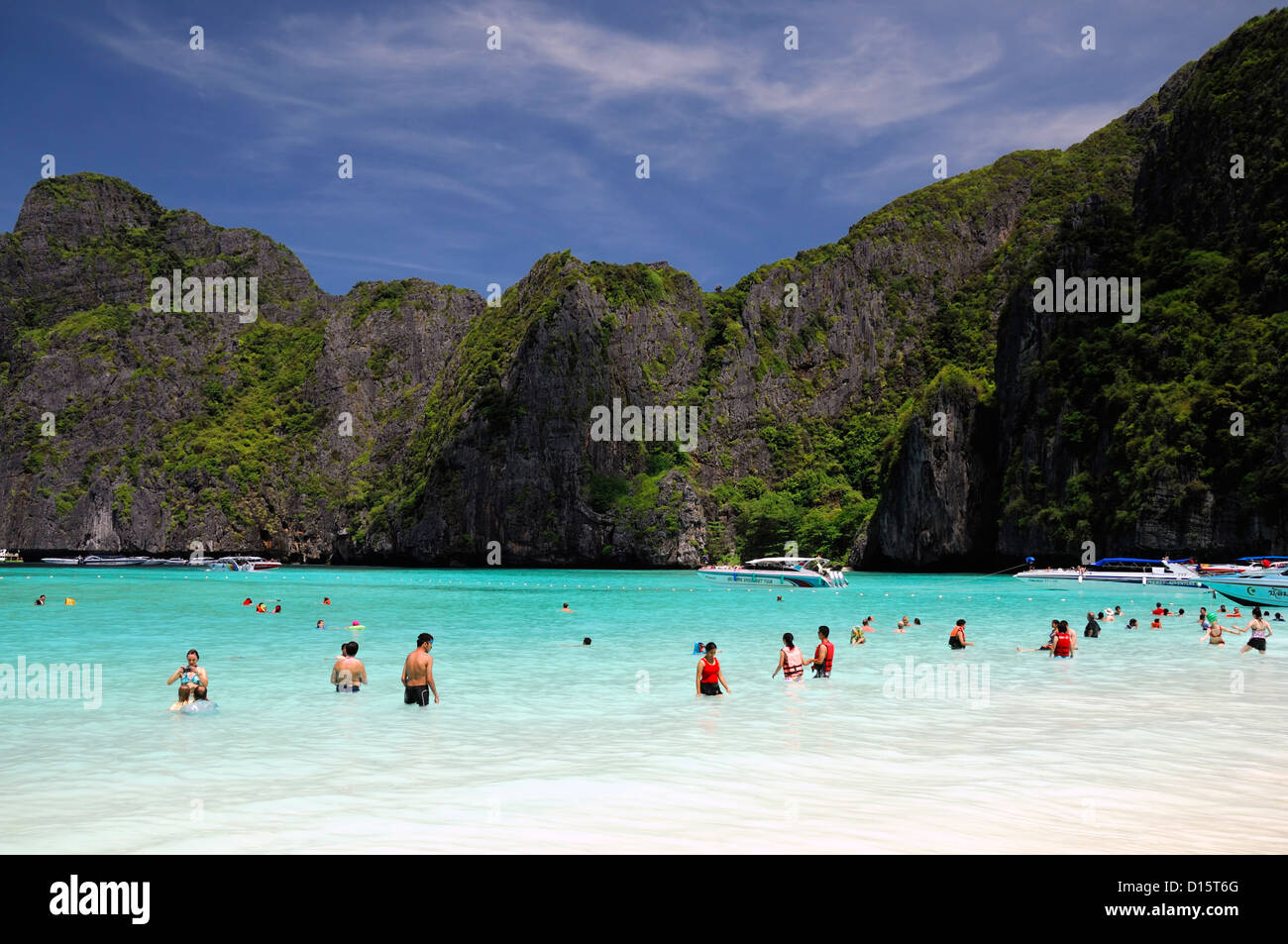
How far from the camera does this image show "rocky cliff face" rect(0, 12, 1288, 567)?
92.1m

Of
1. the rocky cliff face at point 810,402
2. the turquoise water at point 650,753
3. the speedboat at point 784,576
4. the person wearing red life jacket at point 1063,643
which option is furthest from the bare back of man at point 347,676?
the rocky cliff face at point 810,402

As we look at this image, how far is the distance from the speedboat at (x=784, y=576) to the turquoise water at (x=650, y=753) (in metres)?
41.9

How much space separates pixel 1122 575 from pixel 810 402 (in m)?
96.9

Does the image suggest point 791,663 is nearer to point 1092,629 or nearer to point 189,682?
point 189,682

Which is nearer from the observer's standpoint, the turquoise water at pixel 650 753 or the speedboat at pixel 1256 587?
the turquoise water at pixel 650 753

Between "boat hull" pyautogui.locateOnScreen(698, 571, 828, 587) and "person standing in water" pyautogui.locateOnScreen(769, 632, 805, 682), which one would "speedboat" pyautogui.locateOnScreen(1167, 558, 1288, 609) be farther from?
"person standing in water" pyautogui.locateOnScreen(769, 632, 805, 682)

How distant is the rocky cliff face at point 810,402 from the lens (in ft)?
302

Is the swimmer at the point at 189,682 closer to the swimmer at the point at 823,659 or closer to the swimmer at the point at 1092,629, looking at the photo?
the swimmer at the point at 823,659

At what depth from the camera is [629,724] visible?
1716 cm

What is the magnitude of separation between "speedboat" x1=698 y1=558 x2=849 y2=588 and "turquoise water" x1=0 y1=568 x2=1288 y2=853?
4192 centimetres

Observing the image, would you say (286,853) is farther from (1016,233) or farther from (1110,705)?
(1016,233)

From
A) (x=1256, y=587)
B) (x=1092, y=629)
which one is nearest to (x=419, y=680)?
(x=1092, y=629)
